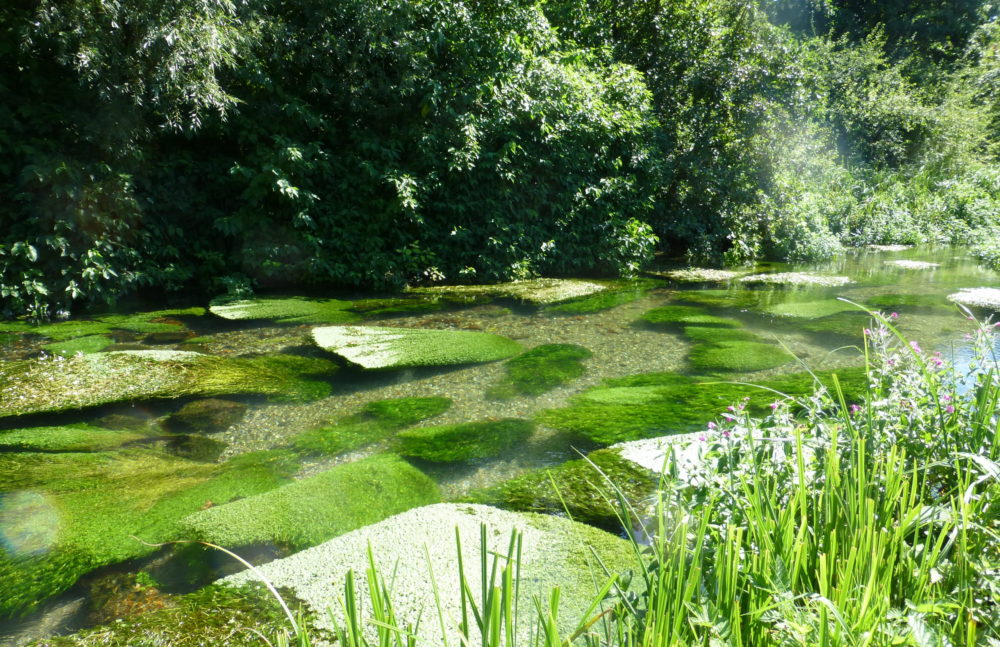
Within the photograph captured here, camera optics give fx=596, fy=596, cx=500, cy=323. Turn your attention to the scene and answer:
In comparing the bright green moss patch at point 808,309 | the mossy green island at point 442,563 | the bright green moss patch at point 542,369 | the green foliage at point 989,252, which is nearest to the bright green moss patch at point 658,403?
the bright green moss patch at point 542,369

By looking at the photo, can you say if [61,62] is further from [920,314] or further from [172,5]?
[920,314]

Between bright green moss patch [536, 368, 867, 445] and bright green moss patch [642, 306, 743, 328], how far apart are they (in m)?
2.06

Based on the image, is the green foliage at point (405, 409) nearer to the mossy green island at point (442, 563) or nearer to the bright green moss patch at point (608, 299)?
the mossy green island at point (442, 563)

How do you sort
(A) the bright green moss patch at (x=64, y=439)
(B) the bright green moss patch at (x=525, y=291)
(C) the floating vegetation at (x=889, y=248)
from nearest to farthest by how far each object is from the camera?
(A) the bright green moss patch at (x=64, y=439) < (B) the bright green moss patch at (x=525, y=291) < (C) the floating vegetation at (x=889, y=248)

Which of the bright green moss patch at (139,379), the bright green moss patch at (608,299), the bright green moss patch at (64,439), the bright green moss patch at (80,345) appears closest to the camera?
the bright green moss patch at (64,439)

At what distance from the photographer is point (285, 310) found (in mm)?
7273

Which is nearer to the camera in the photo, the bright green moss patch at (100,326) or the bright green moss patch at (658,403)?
the bright green moss patch at (658,403)

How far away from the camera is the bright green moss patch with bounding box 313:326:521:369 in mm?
5383

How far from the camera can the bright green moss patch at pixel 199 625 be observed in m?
1.84

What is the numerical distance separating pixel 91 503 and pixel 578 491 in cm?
Result: 231

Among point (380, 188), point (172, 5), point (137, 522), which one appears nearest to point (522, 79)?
point (380, 188)

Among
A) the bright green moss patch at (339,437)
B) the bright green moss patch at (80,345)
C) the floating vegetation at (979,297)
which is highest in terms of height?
the bright green moss patch at (80,345)

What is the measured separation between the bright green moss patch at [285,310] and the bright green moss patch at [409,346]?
24.8 inches

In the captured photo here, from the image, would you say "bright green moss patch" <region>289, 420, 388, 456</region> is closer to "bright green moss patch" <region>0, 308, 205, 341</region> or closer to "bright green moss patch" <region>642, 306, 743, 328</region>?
"bright green moss patch" <region>0, 308, 205, 341</region>
